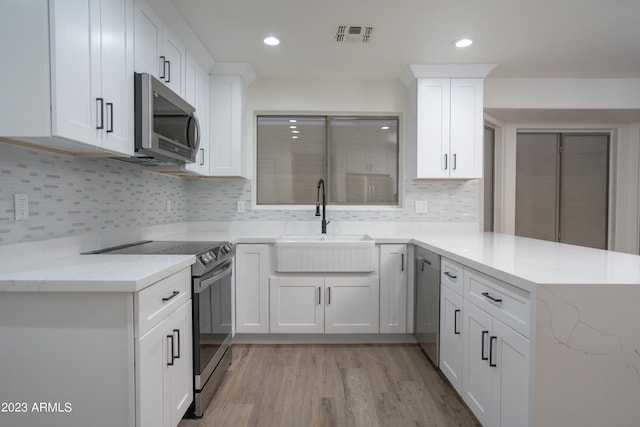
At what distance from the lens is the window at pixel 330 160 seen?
3.53 metres

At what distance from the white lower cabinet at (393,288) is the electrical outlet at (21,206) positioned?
7.49ft

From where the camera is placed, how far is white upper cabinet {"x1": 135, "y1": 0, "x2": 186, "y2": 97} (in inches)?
72.7

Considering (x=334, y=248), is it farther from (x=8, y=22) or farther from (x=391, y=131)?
(x=8, y=22)

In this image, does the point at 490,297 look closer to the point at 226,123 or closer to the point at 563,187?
the point at 226,123

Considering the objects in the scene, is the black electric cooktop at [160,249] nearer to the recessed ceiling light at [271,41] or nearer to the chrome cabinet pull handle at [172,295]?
the chrome cabinet pull handle at [172,295]

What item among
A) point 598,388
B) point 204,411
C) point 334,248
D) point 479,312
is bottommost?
point 204,411

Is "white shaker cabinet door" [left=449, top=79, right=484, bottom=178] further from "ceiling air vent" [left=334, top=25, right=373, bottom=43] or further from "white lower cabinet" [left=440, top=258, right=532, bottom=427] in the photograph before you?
"white lower cabinet" [left=440, top=258, right=532, bottom=427]

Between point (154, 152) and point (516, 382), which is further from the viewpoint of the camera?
point (154, 152)

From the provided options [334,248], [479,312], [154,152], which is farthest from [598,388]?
[154,152]

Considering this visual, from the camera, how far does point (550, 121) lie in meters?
3.75

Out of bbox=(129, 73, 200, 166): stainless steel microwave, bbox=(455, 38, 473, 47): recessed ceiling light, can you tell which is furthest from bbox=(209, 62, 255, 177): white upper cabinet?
bbox=(455, 38, 473, 47): recessed ceiling light

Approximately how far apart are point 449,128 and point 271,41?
5.50ft

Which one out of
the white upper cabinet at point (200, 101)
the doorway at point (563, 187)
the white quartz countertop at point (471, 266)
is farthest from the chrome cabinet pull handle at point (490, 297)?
the doorway at point (563, 187)

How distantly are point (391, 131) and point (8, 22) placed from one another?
9.70 feet
